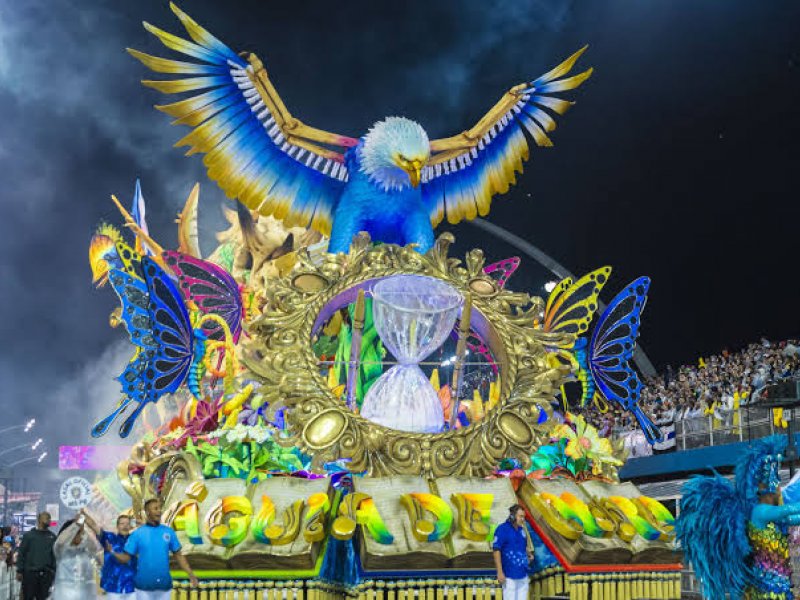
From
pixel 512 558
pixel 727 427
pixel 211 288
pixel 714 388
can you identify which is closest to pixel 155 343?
pixel 211 288

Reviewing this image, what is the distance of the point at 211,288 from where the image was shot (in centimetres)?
1368

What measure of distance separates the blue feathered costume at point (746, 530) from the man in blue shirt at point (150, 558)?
430cm

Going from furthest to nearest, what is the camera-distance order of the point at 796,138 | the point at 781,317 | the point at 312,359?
the point at 781,317, the point at 796,138, the point at 312,359

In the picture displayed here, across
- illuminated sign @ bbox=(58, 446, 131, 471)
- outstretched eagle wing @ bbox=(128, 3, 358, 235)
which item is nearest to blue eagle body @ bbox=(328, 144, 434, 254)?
outstretched eagle wing @ bbox=(128, 3, 358, 235)

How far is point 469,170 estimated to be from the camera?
1517 centimetres

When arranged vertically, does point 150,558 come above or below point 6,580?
above

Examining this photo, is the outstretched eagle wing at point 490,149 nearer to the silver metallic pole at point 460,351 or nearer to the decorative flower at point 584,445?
the silver metallic pole at point 460,351

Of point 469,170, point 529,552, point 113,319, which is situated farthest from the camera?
point 113,319

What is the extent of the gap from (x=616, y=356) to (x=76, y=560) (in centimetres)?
706

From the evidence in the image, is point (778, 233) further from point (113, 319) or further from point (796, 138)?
point (113, 319)

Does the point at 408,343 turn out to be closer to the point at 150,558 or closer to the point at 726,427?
the point at 150,558

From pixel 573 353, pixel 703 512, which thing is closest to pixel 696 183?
pixel 573 353

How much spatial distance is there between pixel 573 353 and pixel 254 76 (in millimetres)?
5560

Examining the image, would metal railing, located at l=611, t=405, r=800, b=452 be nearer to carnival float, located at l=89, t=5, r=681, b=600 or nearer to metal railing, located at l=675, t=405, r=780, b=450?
metal railing, located at l=675, t=405, r=780, b=450
